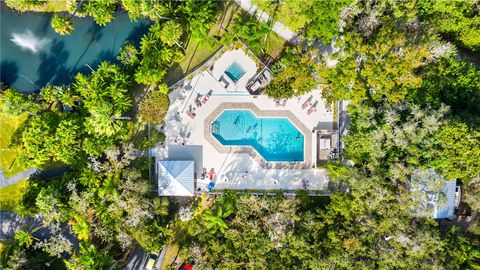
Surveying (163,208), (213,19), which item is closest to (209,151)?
(163,208)

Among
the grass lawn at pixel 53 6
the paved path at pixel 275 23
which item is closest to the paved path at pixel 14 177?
the grass lawn at pixel 53 6

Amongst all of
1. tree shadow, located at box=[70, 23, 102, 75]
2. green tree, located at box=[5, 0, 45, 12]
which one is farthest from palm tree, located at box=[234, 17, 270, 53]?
green tree, located at box=[5, 0, 45, 12]

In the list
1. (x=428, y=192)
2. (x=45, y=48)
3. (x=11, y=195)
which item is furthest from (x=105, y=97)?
(x=428, y=192)

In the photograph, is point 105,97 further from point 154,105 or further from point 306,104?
point 306,104

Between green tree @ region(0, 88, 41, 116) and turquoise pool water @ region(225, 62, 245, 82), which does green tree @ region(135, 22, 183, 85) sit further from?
green tree @ region(0, 88, 41, 116)

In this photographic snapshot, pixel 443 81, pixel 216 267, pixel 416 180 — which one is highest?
pixel 443 81

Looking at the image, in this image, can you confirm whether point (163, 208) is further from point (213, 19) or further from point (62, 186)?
point (213, 19)
